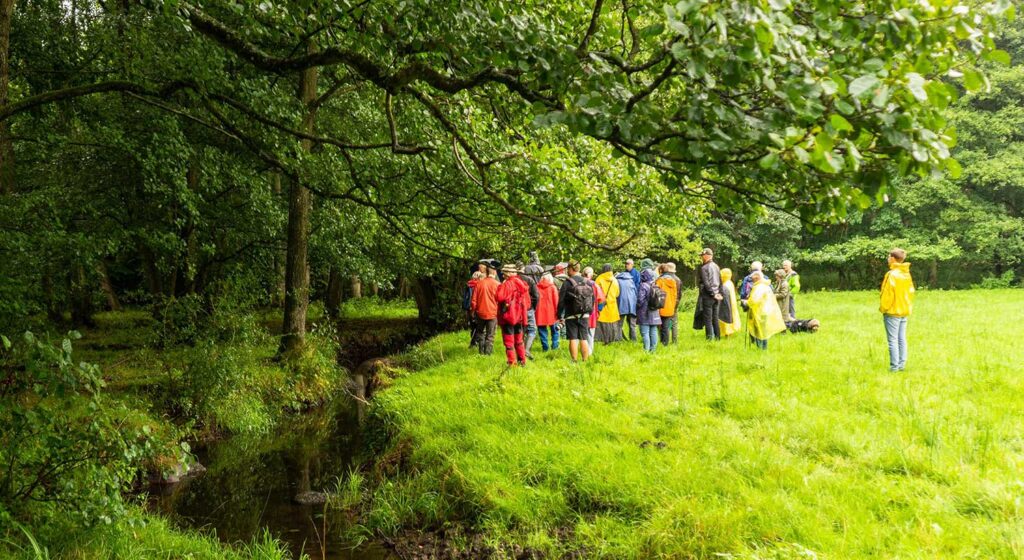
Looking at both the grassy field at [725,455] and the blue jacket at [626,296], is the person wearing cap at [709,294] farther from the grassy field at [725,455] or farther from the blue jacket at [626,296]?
the grassy field at [725,455]

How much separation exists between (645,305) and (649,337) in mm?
678

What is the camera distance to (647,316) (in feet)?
39.6

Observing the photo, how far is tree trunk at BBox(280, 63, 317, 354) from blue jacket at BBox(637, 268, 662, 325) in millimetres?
7313

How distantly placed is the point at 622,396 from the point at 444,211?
12.6 feet

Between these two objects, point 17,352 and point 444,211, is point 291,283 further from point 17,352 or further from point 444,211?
point 17,352

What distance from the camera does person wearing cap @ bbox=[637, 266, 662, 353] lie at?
475 inches

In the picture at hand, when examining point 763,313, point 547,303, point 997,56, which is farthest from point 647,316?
point 997,56

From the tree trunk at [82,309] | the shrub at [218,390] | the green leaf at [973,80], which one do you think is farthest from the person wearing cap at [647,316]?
the tree trunk at [82,309]

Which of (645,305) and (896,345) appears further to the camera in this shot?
(645,305)

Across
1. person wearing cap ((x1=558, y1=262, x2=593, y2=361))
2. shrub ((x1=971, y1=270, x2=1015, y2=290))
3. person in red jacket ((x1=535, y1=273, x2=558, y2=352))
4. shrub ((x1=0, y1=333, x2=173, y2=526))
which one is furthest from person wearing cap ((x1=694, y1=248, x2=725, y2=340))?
shrub ((x1=971, y1=270, x2=1015, y2=290))

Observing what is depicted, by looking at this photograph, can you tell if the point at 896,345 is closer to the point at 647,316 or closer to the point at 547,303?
the point at 647,316

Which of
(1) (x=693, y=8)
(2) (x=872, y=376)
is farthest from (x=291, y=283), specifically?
(1) (x=693, y=8)

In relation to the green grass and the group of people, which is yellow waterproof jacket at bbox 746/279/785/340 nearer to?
the group of people

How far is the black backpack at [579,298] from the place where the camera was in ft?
34.9
